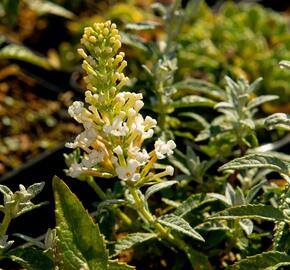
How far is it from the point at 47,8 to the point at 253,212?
2.07 metres

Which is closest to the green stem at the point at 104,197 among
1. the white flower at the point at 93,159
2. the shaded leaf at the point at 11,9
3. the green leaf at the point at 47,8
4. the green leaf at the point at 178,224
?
the green leaf at the point at 178,224

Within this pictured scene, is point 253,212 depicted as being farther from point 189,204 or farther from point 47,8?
point 47,8

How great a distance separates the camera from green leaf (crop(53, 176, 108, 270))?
1497 millimetres

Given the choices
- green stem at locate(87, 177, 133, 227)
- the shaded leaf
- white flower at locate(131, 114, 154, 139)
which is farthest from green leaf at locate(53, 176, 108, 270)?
the shaded leaf

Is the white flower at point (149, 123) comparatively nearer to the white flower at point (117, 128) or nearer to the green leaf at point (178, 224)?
the white flower at point (117, 128)

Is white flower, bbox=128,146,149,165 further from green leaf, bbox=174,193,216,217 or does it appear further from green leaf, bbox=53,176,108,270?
green leaf, bbox=174,193,216,217

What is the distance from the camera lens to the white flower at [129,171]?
1510 millimetres

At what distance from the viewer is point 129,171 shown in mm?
1516

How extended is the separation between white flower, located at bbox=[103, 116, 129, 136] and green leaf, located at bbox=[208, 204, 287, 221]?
297 millimetres

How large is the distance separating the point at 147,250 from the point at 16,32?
1.82 m

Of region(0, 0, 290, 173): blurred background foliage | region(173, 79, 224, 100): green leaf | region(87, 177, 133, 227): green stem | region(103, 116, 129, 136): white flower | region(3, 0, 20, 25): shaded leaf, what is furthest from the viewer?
region(3, 0, 20, 25): shaded leaf

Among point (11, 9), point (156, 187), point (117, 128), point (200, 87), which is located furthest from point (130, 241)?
point (11, 9)

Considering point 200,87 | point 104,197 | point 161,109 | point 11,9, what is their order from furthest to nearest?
point 11,9 < point 200,87 < point 161,109 < point 104,197

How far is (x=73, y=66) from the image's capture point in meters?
3.29
